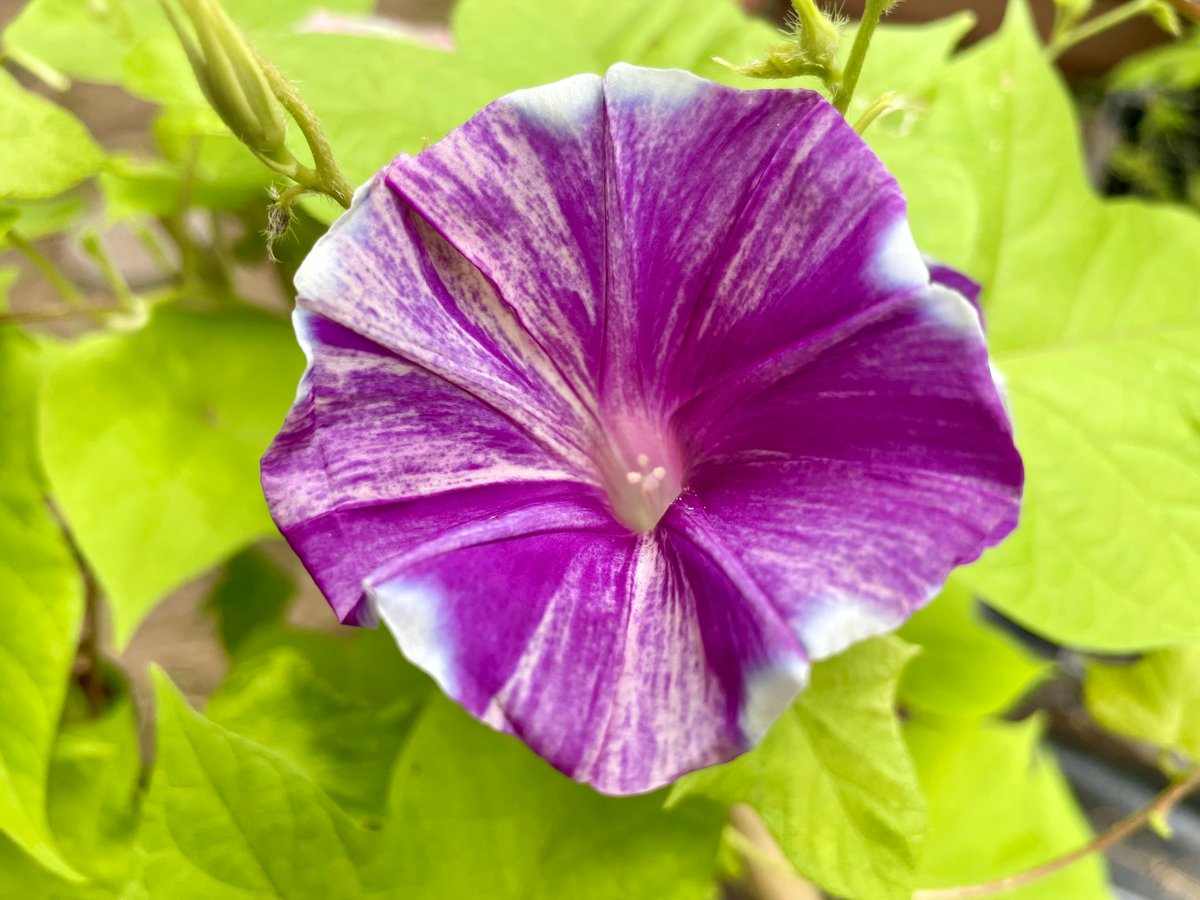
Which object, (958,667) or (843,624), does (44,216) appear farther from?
(958,667)

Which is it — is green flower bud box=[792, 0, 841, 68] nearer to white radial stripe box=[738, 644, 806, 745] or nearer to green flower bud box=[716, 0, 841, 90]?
green flower bud box=[716, 0, 841, 90]

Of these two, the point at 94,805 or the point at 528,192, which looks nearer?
the point at 528,192

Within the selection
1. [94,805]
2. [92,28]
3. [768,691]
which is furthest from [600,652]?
[92,28]

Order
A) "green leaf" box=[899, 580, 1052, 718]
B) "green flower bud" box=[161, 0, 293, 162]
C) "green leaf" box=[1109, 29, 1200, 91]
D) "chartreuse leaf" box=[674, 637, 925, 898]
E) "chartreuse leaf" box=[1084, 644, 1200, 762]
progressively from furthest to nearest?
"green leaf" box=[1109, 29, 1200, 91] < "green leaf" box=[899, 580, 1052, 718] < "chartreuse leaf" box=[1084, 644, 1200, 762] < "chartreuse leaf" box=[674, 637, 925, 898] < "green flower bud" box=[161, 0, 293, 162]

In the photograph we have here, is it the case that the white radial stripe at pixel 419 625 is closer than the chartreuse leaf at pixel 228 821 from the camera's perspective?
Yes

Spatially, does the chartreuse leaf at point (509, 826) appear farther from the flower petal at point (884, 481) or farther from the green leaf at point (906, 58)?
the green leaf at point (906, 58)

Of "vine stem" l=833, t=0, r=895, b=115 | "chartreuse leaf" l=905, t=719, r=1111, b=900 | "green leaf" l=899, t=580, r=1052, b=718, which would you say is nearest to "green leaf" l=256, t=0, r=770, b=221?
"vine stem" l=833, t=0, r=895, b=115

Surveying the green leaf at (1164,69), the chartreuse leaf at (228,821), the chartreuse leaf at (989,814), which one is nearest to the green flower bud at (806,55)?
the chartreuse leaf at (228,821)
